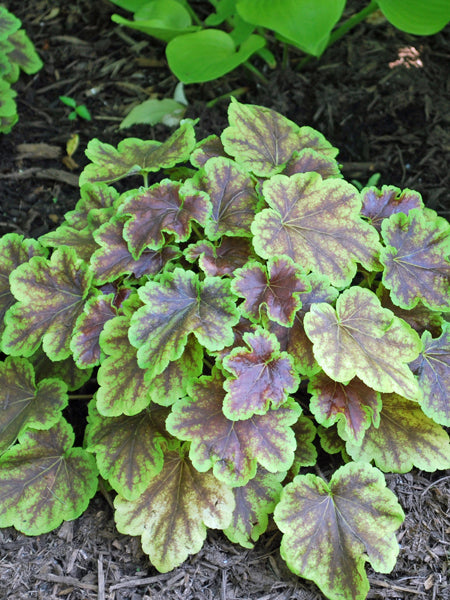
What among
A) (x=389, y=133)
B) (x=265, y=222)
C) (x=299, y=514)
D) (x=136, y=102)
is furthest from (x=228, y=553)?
(x=136, y=102)

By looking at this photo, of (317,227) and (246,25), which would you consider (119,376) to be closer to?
(317,227)

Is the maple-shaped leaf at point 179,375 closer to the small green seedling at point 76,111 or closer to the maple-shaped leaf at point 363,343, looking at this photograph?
the maple-shaped leaf at point 363,343

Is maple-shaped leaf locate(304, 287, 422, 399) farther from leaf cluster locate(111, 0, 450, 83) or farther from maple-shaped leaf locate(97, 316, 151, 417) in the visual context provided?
leaf cluster locate(111, 0, 450, 83)

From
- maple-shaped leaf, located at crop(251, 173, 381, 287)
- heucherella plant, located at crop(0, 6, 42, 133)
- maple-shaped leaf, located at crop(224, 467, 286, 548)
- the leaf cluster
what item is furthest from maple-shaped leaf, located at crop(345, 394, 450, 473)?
heucherella plant, located at crop(0, 6, 42, 133)

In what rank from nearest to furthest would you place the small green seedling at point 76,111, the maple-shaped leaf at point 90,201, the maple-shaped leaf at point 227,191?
the maple-shaped leaf at point 227,191 → the maple-shaped leaf at point 90,201 → the small green seedling at point 76,111

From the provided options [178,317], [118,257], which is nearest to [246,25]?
[118,257]

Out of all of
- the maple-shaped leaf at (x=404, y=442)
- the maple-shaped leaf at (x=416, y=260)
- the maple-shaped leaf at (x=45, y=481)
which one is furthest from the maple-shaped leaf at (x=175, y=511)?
the maple-shaped leaf at (x=416, y=260)
